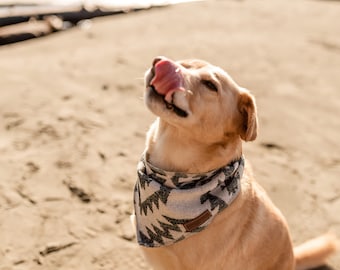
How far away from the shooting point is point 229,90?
2656mm

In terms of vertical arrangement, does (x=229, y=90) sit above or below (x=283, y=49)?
above

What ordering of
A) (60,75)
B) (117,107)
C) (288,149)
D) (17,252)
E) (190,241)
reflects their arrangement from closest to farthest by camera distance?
(190,241) → (17,252) → (288,149) → (117,107) → (60,75)

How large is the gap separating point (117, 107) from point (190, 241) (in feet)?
8.35

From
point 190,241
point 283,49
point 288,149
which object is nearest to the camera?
point 190,241

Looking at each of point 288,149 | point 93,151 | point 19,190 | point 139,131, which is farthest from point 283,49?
point 19,190

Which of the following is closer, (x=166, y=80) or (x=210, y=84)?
(x=166, y=80)

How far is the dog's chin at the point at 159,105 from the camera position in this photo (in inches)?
94.7

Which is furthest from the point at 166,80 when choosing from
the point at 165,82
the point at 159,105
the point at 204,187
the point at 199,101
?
the point at 204,187

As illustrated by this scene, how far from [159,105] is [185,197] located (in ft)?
1.76

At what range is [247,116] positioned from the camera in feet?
8.66

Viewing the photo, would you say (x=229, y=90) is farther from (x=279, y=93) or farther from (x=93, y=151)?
(x=279, y=93)

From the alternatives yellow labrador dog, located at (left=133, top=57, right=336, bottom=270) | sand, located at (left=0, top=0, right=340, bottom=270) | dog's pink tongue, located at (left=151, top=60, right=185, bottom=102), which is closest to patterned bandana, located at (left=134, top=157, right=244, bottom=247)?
yellow labrador dog, located at (left=133, top=57, right=336, bottom=270)

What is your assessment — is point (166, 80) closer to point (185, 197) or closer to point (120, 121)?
point (185, 197)

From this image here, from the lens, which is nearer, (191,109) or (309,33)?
(191,109)
